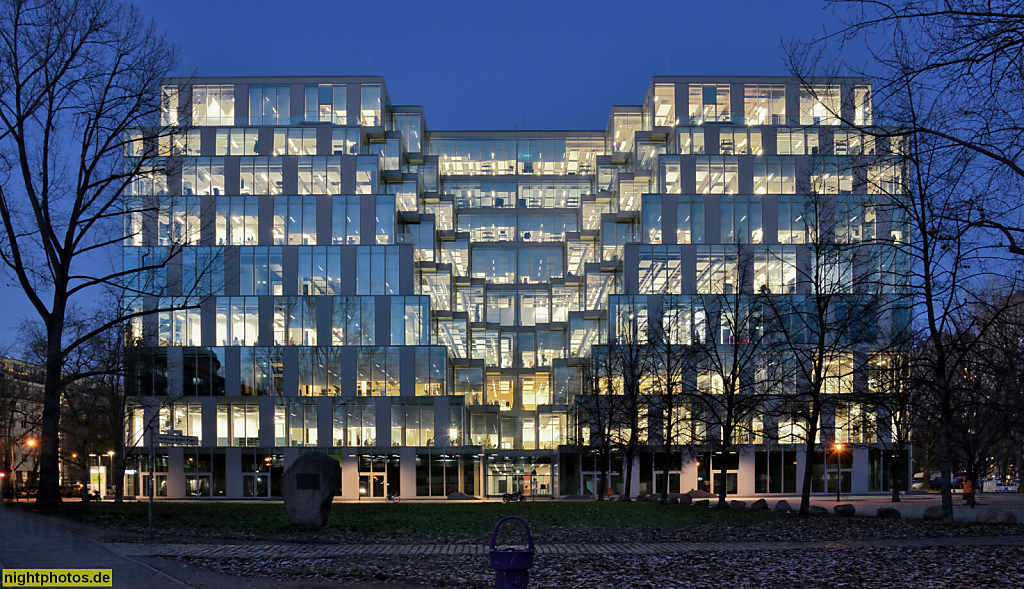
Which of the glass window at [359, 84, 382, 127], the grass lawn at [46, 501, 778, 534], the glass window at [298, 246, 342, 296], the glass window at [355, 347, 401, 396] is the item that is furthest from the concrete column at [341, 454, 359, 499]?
the grass lawn at [46, 501, 778, 534]

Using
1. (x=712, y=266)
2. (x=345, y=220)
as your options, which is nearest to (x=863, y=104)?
(x=712, y=266)

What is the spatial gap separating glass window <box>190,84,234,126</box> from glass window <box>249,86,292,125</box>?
1783mm

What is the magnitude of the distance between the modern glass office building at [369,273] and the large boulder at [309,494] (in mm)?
37570

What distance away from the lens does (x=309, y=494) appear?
25.1 metres

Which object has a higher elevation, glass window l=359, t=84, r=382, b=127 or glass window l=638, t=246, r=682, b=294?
glass window l=359, t=84, r=382, b=127

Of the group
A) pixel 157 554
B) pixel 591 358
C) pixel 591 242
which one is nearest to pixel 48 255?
pixel 157 554

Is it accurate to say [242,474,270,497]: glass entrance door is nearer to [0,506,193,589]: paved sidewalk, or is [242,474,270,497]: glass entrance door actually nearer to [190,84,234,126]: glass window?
[190,84,234,126]: glass window

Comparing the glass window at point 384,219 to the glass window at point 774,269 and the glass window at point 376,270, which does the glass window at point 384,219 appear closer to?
the glass window at point 376,270

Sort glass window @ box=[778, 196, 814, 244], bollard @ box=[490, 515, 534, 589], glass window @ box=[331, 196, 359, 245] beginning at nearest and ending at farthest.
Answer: bollard @ box=[490, 515, 534, 589] → glass window @ box=[778, 196, 814, 244] → glass window @ box=[331, 196, 359, 245]

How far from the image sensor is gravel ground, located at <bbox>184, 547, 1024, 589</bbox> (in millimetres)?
13961

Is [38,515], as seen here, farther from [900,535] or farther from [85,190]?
[900,535]

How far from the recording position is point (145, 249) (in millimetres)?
67500

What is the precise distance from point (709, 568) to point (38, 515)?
19.6 meters

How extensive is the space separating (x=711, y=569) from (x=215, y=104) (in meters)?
A: 67.6
